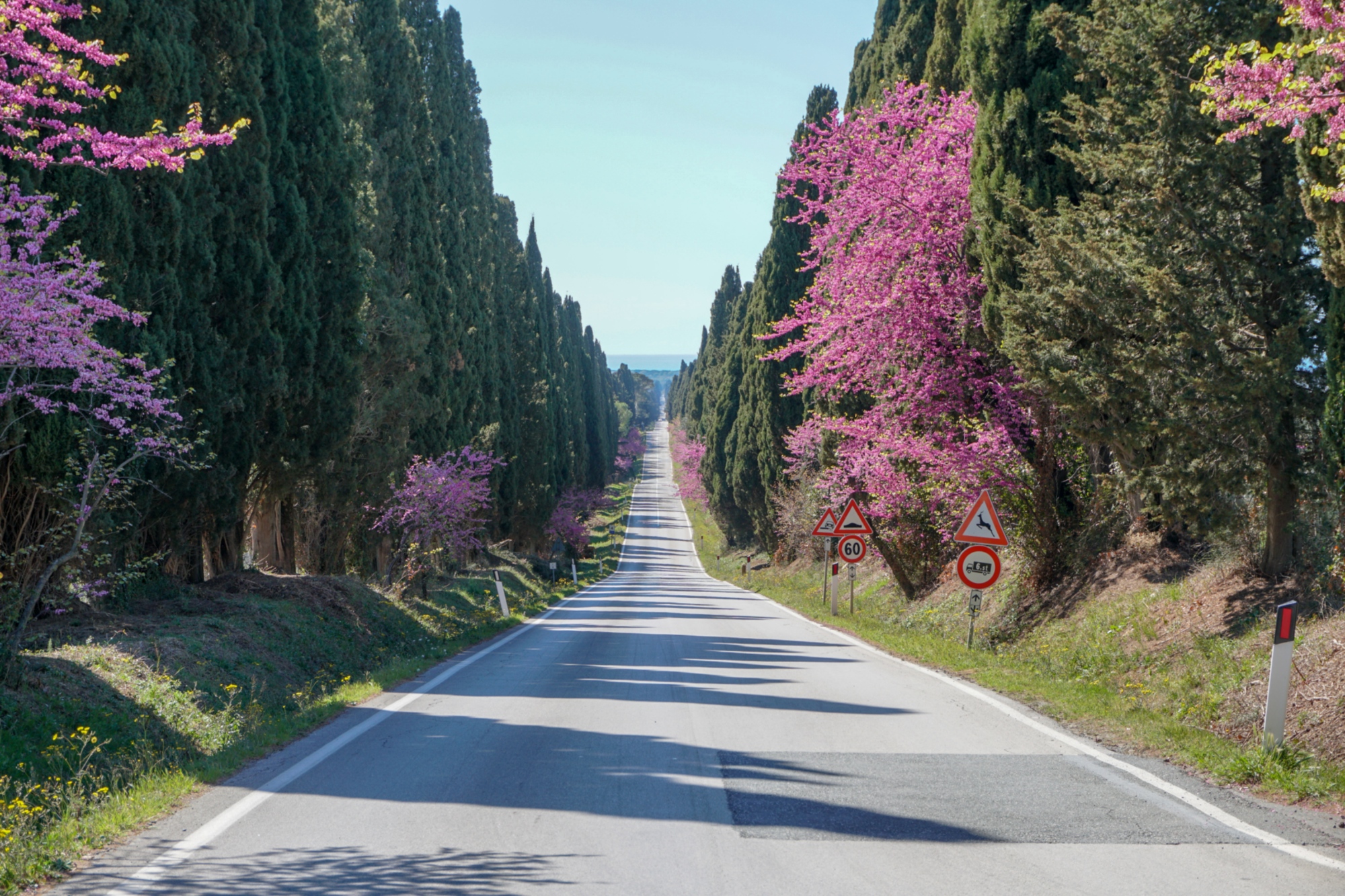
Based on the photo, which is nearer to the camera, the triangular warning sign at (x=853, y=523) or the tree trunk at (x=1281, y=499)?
the tree trunk at (x=1281, y=499)

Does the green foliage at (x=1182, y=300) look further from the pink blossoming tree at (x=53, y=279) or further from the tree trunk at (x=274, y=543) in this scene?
the tree trunk at (x=274, y=543)

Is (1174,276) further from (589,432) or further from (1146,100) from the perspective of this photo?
(589,432)

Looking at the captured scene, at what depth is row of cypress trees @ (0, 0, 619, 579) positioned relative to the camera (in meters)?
12.3

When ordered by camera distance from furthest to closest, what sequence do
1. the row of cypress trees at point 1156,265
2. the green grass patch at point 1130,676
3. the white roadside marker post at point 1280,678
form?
the row of cypress trees at point 1156,265 → the white roadside marker post at point 1280,678 → the green grass patch at point 1130,676

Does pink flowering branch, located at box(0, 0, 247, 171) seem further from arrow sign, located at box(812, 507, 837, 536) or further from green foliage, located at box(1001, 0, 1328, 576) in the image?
arrow sign, located at box(812, 507, 837, 536)

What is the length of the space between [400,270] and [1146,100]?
16.9 metres

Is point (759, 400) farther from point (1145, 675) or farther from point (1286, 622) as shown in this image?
point (1286, 622)

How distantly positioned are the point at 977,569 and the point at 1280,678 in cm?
672

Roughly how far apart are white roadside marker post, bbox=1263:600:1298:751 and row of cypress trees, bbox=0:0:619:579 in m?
10.4

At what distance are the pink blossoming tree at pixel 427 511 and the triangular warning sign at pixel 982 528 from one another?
36.9ft

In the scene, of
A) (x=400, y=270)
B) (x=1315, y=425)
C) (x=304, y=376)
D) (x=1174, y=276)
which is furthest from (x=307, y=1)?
(x=1315, y=425)

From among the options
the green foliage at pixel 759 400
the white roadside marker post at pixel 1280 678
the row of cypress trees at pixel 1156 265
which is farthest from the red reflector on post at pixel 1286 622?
the green foliage at pixel 759 400

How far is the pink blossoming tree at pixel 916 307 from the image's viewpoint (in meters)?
16.7

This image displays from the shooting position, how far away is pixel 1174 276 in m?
10.6
